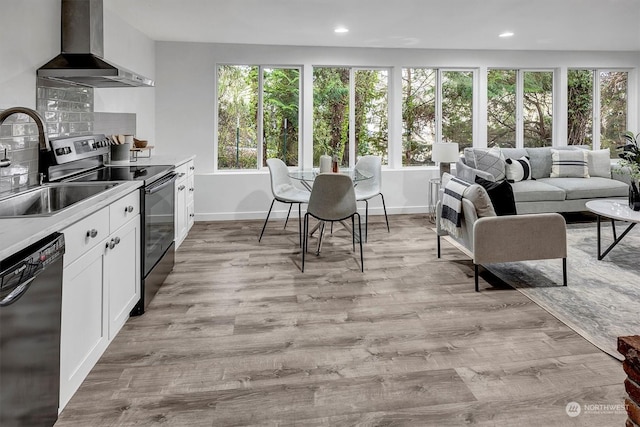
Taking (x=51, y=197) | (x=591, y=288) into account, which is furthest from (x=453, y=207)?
(x=51, y=197)

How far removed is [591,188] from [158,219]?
5.13m

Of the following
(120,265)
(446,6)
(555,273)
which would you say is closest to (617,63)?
(446,6)

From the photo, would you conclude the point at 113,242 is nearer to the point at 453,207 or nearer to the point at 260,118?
the point at 453,207

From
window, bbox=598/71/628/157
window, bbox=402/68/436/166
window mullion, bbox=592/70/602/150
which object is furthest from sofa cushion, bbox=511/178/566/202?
window, bbox=598/71/628/157

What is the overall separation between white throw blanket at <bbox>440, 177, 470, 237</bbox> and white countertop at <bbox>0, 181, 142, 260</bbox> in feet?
8.48

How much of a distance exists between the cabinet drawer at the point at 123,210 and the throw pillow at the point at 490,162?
4.18 m

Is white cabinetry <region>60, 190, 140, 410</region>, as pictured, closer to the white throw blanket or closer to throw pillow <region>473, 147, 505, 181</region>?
the white throw blanket

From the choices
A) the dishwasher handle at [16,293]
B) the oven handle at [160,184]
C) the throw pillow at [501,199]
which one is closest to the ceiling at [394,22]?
the oven handle at [160,184]

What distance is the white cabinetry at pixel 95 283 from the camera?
1.75m

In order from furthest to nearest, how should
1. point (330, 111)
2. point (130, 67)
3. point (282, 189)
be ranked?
1. point (330, 111)
2. point (282, 189)
3. point (130, 67)

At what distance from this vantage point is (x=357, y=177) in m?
4.34

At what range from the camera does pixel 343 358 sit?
93.1 inches

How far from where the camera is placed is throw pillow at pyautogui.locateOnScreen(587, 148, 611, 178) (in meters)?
5.99

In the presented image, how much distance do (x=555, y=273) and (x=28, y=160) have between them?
3981 mm
